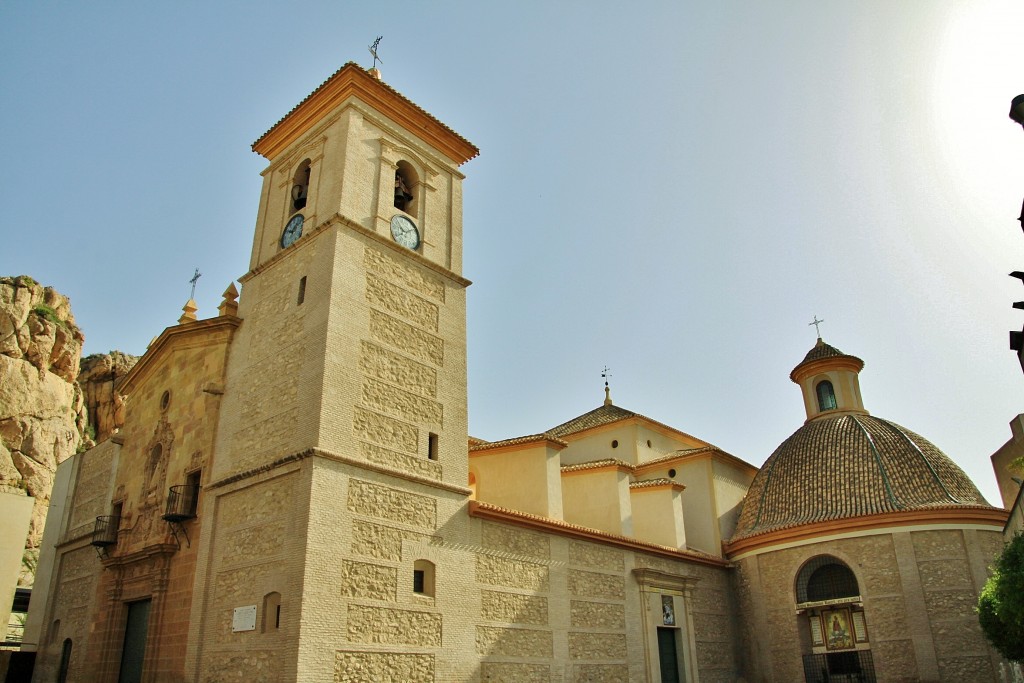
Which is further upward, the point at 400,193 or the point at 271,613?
the point at 400,193

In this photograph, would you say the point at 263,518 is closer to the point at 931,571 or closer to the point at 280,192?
the point at 280,192

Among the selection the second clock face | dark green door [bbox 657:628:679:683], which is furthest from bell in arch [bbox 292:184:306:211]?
dark green door [bbox 657:628:679:683]

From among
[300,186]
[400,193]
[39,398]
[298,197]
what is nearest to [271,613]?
[298,197]

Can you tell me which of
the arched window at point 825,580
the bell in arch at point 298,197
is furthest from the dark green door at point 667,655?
the bell in arch at point 298,197

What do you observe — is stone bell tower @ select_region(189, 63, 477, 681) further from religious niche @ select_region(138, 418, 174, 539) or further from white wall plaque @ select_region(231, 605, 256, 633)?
religious niche @ select_region(138, 418, 174, 539)

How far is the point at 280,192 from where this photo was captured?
1695 cm

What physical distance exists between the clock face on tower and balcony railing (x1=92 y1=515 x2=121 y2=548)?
697 centimetres

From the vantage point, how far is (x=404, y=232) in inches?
628

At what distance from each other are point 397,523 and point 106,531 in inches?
292

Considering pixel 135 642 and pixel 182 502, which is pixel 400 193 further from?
pixel 135 642

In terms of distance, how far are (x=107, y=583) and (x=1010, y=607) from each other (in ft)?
55.2

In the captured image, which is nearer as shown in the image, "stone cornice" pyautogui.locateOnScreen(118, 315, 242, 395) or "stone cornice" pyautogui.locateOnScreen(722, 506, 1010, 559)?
"stone cornice" pyautogui.locateOnScreen(118, 315, 242, 395)

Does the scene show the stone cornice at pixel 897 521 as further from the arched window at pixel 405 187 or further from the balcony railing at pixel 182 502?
the balcony railing at pixel 182 502

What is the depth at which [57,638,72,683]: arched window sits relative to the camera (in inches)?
639
